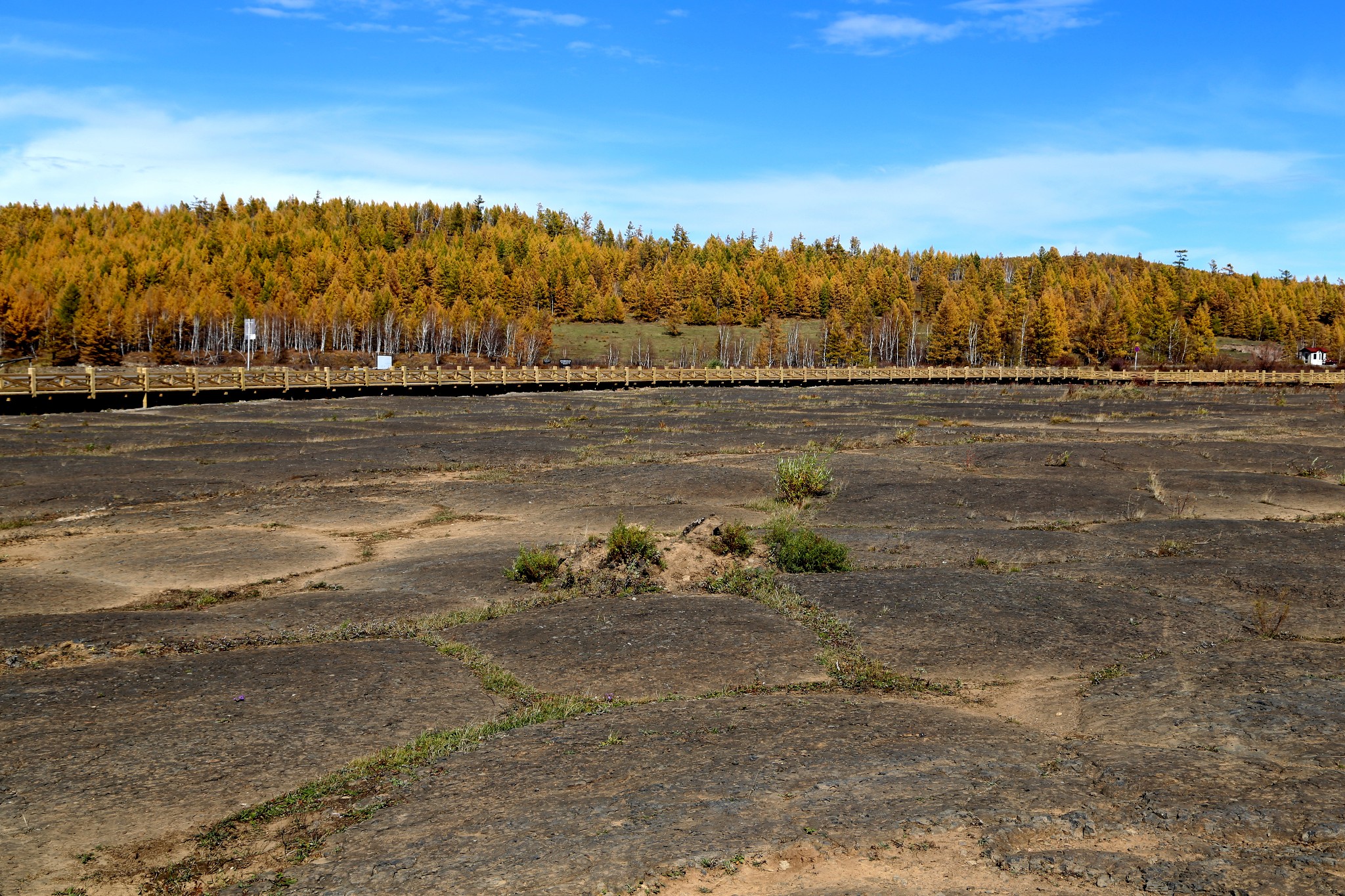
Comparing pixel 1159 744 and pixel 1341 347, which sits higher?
pixel 1341 347

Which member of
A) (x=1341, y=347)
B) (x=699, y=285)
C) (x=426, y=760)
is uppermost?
(x=699, y=285)

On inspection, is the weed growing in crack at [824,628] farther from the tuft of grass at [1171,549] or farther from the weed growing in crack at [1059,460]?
the weed growing in crack at [1059,460]

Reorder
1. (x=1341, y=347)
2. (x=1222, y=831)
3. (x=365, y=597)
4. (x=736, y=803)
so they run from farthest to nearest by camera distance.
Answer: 1. (x=1341, y=347)
2. (x=365, y=597)
3. (x=736, y=803)
4. (x=1222, y=831)

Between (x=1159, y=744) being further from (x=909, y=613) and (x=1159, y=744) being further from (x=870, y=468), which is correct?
(x=870, y=468)

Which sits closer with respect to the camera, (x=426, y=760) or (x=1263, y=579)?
(x=426, y=760)

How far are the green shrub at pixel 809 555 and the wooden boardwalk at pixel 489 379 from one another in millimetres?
36962

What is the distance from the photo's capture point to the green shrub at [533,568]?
9945 mm

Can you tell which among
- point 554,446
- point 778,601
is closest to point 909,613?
point 778,601

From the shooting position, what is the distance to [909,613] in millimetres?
8367

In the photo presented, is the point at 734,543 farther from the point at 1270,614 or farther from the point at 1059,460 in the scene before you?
the point at 1059,460

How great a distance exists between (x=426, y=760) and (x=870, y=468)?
48.8 feet

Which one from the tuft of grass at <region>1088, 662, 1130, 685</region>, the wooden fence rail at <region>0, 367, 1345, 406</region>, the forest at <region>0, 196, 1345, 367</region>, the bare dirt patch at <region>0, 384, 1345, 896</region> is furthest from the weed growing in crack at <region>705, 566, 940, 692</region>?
the forest at <region>0, 196, 1345, 367</region>

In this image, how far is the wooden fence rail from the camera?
40.4 metres

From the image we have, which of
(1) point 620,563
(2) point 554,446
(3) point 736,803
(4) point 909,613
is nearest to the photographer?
(3) point 736,803
